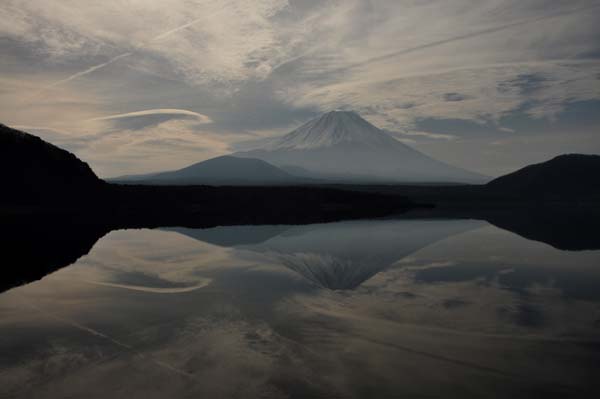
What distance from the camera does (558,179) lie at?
136 metres

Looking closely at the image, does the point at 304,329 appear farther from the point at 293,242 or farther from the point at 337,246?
the point at 293,242

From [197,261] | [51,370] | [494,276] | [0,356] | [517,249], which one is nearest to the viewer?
[51,370]

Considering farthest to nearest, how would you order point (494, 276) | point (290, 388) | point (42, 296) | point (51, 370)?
1. point (494, 276)
2. point (42, 296)
3. point (51, 370)
4. point (290, 388)

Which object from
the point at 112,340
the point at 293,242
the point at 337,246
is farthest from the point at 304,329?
the point at 293,242

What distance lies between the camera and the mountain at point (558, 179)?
129 m

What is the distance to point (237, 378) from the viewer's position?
30.9ft

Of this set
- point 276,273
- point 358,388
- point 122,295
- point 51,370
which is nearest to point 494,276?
point 276,273

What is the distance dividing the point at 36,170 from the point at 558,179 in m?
136

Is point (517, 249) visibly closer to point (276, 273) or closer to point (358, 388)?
point (276, 273)

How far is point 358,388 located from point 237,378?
98.8 inches

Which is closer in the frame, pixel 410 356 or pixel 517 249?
pixel 410 356

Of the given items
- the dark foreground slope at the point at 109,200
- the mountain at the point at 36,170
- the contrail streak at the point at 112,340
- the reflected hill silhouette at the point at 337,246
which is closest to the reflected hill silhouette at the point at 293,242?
the reflected hill silhouette at the point at 337,246

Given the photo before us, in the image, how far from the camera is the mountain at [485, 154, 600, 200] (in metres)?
129

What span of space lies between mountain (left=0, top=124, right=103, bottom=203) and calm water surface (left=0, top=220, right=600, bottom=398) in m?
43.2
